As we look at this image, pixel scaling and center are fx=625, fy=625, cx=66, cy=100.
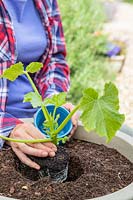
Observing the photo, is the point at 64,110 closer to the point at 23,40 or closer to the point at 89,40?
the point at 23,40

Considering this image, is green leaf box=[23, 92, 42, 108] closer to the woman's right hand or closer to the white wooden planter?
the woman's right hand

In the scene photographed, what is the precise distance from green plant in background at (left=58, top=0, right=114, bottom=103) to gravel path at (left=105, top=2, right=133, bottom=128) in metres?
0.20

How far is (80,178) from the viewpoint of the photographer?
1637 millimetres

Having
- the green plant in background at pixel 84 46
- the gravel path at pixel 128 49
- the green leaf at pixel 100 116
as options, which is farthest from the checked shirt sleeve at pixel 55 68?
the gravel path at pixel 128 49

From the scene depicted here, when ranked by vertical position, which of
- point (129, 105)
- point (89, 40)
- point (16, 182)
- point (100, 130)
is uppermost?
point (100, 130)

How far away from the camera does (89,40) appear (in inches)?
183

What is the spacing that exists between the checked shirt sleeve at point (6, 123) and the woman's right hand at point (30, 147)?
2.8 inches

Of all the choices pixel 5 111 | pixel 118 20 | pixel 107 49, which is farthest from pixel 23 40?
pixel 118 20

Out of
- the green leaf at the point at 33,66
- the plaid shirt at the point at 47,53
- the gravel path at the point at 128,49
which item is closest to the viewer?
the green leaf at the point at 33,66

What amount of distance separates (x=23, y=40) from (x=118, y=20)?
209 inches

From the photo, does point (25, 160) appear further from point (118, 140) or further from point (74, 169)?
point (118, 140)

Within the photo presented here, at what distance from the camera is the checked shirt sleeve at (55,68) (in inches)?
85.0

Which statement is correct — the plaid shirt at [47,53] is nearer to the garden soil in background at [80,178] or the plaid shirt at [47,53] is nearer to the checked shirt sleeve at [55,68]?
the checked shirt sleeve at [55,68]

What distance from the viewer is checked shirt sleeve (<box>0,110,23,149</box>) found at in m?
1.84
